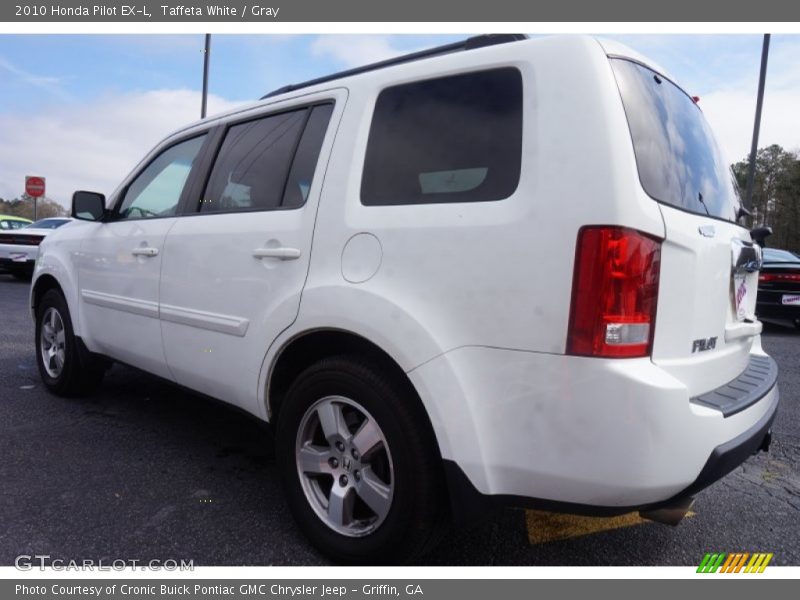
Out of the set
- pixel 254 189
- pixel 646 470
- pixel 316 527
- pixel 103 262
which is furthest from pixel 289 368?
pixel 103 262

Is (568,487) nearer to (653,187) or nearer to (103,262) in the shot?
(653,187)

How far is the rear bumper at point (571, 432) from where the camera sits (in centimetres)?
155

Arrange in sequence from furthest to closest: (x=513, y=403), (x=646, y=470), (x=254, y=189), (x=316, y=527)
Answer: (x=254, y=189) → (x=316, y=527) → (x=513, y=403) → (x=646, y=470)

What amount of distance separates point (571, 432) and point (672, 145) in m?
1.02

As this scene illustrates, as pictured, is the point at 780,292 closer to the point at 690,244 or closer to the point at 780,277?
the point at 780,277

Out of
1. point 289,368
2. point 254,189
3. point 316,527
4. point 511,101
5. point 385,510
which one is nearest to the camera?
point 511,101

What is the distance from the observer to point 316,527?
219cm

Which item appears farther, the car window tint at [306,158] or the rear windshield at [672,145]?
the car window tint at [306,158]

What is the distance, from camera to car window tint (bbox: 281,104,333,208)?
2.38 m

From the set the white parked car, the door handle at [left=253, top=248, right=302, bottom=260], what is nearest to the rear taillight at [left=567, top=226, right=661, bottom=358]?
the door handle at [left=253, top=248, right=302, bottom=260]

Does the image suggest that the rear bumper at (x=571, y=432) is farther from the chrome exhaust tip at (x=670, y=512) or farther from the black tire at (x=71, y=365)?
the black tire at (x=71, y=365)

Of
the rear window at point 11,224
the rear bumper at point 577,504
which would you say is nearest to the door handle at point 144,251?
the rear bumper at point 577,504

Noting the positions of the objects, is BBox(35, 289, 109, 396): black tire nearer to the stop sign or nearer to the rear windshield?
the rear windshield
